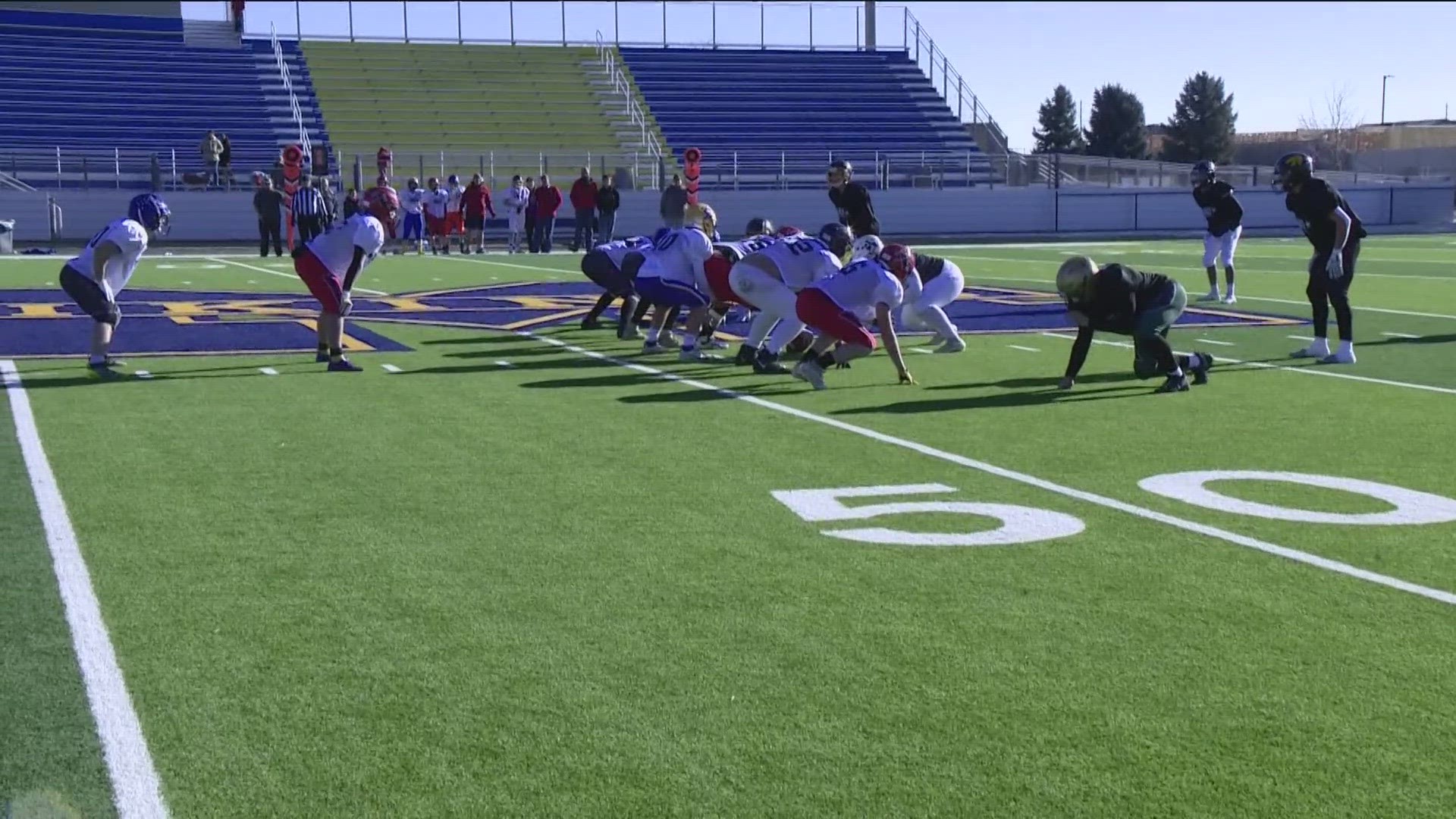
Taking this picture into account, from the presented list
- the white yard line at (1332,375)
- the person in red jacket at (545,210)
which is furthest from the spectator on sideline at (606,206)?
the white yard line at (1332,375)

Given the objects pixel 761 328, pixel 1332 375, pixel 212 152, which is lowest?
pixel 1332 375

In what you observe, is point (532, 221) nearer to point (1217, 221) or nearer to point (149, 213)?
point (1217, 221)

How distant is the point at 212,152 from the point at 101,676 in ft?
117

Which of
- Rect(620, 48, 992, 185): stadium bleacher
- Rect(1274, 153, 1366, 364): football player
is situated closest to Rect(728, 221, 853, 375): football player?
Rect(1274, 153, 1366, 364): football player

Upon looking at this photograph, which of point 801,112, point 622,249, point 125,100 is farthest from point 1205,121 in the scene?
point 622,249

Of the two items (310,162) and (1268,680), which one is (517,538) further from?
(310,162)

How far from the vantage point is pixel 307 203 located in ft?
86.1

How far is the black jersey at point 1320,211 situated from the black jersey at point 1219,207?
622 cm

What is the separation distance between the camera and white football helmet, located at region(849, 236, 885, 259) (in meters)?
12.4

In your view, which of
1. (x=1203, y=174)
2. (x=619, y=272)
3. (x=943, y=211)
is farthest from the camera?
(x=943, y=211)

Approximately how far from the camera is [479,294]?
20.8m

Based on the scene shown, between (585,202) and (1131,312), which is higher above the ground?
(585,202)

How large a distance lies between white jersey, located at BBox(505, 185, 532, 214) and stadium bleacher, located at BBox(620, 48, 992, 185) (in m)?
9.38

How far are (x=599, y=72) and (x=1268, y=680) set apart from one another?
159ft
